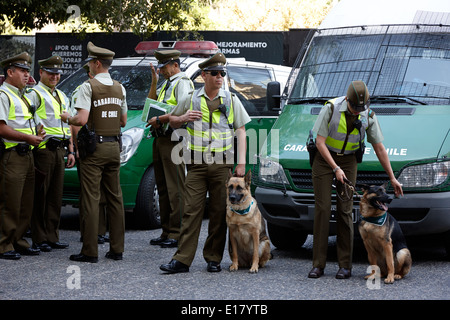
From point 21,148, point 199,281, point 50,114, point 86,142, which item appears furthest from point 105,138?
point 199,281

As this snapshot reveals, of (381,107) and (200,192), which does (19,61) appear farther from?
(381,107)

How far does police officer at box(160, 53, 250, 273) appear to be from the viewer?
7.70 m

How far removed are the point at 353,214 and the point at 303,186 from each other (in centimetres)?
58

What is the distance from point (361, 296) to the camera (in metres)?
6.79

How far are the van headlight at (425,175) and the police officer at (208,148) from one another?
1.54m

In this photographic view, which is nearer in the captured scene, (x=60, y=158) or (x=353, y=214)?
(x=353, y=214)

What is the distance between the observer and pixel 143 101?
34.8ft

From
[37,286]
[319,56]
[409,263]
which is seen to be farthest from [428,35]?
[37,286]

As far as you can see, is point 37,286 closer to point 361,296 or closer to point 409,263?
point 361,296

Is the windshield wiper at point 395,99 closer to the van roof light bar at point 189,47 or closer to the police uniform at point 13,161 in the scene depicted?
the van roof light bar at point 189,47

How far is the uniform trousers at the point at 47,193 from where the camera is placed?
30.0ft

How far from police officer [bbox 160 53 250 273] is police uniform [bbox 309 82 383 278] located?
0.76 meters

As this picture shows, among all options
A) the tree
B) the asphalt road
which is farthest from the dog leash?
the tree

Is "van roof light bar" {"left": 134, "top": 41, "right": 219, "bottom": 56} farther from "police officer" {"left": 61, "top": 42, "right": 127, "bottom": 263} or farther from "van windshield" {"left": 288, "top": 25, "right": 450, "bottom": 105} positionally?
A: "police officer" {"left": 61, "top": 42, "right": 127, "bottom": 263}
